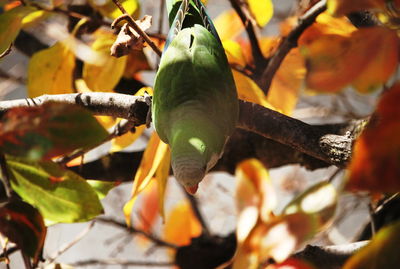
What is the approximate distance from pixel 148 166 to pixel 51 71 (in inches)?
11.4

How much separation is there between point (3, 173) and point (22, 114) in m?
0.15

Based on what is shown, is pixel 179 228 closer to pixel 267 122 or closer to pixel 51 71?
pixel 51 71

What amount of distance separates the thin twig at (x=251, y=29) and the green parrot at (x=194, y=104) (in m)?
0.18

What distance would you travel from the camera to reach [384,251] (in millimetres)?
393

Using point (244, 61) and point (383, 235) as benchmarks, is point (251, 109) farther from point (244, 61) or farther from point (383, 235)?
point (383, 235)

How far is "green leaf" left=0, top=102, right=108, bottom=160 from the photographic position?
1.70 ft

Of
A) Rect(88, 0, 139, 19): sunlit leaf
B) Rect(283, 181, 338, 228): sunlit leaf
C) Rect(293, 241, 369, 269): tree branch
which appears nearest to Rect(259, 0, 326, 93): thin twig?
Rect(88, 0, 139, 19): sunlit leaf

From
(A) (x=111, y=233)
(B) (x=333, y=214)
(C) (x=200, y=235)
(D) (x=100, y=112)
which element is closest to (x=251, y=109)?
(D) (x=100, y=112)

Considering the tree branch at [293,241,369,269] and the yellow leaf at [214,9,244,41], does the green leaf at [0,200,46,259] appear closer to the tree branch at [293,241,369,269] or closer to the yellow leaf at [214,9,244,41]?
the tree branch at [293,241,369,269]

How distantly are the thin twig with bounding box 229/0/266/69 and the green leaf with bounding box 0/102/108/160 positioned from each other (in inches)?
23.5

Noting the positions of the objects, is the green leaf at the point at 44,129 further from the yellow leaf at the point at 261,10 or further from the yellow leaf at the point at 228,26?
the yellow leaf at the point at 228,26

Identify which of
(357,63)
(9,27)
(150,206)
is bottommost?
(150,206)

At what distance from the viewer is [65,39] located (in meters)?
1.00

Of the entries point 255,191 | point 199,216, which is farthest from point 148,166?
point 199,216
